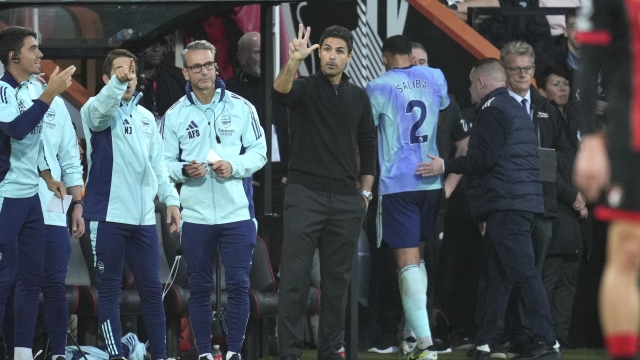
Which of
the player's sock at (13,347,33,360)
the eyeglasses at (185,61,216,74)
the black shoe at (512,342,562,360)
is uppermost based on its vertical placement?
the eyeglasses at (185,61,216,74)

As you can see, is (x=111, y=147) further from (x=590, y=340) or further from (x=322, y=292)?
(x=590, y=340)

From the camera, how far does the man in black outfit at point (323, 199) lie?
800 centimetres

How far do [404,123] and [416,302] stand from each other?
4.33 feet

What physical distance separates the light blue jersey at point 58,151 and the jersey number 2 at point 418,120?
7.94 feet

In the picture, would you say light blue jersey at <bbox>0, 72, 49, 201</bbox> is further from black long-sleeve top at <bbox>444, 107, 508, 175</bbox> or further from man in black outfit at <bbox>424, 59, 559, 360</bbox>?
black long-sleeve top at <bbox>444, 107, 508, 175</bbox>

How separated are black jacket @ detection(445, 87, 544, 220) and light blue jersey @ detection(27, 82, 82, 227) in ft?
9.01

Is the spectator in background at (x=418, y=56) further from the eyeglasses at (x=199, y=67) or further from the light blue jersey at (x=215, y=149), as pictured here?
the eyeglasses at (x=199, y=67)

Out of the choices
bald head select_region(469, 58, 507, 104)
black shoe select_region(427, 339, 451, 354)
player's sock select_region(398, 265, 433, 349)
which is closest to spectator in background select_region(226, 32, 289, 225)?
player's sock select_region(398, 265, 433, 349)

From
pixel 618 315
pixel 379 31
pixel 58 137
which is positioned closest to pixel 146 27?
pixel 58 137

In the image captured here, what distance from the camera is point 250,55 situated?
10.3 meters

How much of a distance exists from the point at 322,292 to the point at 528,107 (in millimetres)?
2475

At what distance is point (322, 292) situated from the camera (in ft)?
26.9

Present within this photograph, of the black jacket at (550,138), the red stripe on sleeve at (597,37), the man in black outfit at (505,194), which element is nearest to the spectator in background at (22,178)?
the man in black outfit at (505,194)

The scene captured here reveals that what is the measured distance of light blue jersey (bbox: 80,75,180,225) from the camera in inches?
323
